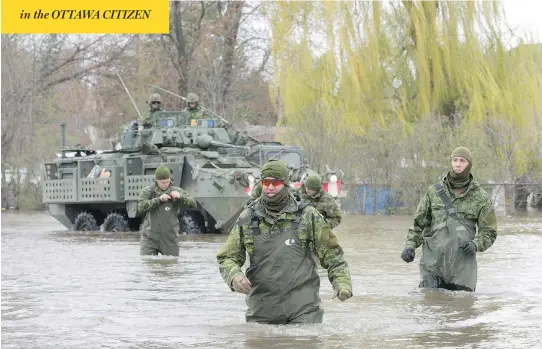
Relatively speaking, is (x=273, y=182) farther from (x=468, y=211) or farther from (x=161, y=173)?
(x=161, y=173)

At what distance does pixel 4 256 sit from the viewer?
63.5ft

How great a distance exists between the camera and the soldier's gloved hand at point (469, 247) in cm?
1068

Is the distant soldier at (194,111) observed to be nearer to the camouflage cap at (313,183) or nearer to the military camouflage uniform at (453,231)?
the camouflage cap at (313,183)

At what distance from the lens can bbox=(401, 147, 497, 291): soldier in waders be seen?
35.7ft

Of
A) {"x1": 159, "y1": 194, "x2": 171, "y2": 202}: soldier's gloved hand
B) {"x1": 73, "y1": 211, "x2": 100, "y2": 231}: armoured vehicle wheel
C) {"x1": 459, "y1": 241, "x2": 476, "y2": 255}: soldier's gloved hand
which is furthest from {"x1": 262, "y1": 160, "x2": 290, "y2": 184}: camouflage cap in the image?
{"x1": 73, "y1": 211, "x2": 100, "y2": 231}: armoured vehicle wheel

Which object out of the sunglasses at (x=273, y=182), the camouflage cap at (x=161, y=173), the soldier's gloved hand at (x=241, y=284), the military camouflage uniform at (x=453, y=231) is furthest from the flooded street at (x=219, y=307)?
the camouflage cap at (x=161, y=173)

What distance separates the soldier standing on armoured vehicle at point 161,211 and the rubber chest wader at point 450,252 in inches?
218

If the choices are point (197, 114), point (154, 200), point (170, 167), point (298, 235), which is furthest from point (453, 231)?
point (197, 114)

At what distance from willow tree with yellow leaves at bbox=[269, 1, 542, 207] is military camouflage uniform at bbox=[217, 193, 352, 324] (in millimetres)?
25683

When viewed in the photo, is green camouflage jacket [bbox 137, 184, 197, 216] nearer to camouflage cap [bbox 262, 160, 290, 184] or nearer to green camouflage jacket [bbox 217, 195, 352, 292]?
green camouflage jacket [bbox 217, 195, 352, 292]

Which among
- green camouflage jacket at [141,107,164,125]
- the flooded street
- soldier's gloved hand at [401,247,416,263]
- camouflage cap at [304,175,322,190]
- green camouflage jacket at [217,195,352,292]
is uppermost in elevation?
green camouflage jacket at [141,107,164,125]

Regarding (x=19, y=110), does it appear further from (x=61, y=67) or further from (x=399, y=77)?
(x=399, y=77)

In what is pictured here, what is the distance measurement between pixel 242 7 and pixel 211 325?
130 ft

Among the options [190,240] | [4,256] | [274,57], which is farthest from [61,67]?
[4,256]
